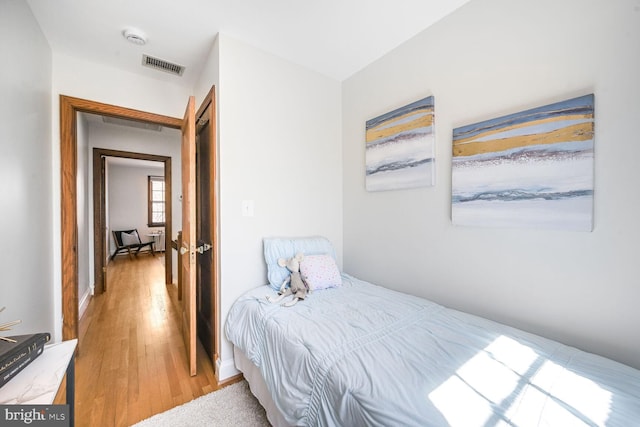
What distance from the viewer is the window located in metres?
7.34

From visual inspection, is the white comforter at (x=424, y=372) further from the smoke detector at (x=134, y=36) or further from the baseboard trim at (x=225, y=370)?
the smoke detector at (x=134, y=36)

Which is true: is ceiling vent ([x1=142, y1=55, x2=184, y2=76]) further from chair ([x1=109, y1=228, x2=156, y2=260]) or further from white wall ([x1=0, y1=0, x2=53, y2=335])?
chair ([x1=109, y1=228, x2=156, y2=260])

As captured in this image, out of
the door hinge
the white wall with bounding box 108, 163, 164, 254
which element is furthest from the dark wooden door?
the white wall with bounding box 108, 163, 164, 254

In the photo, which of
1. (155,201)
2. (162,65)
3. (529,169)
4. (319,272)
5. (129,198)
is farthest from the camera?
(155,201)

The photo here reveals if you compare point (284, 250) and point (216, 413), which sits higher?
point (284, 250)

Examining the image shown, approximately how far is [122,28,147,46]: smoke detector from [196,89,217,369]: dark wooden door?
0.58 m

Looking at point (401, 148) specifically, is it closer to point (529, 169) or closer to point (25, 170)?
point (529, 169)

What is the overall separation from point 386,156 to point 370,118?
0.43 m

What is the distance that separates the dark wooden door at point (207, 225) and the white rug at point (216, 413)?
33 centimetres

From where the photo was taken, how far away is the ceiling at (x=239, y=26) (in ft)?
5.26

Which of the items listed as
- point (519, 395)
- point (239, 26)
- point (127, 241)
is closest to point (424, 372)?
point (519, 395)

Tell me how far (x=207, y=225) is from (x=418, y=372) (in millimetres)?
1900

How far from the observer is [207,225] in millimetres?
2182

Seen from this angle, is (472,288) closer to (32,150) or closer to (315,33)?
(315,33)
